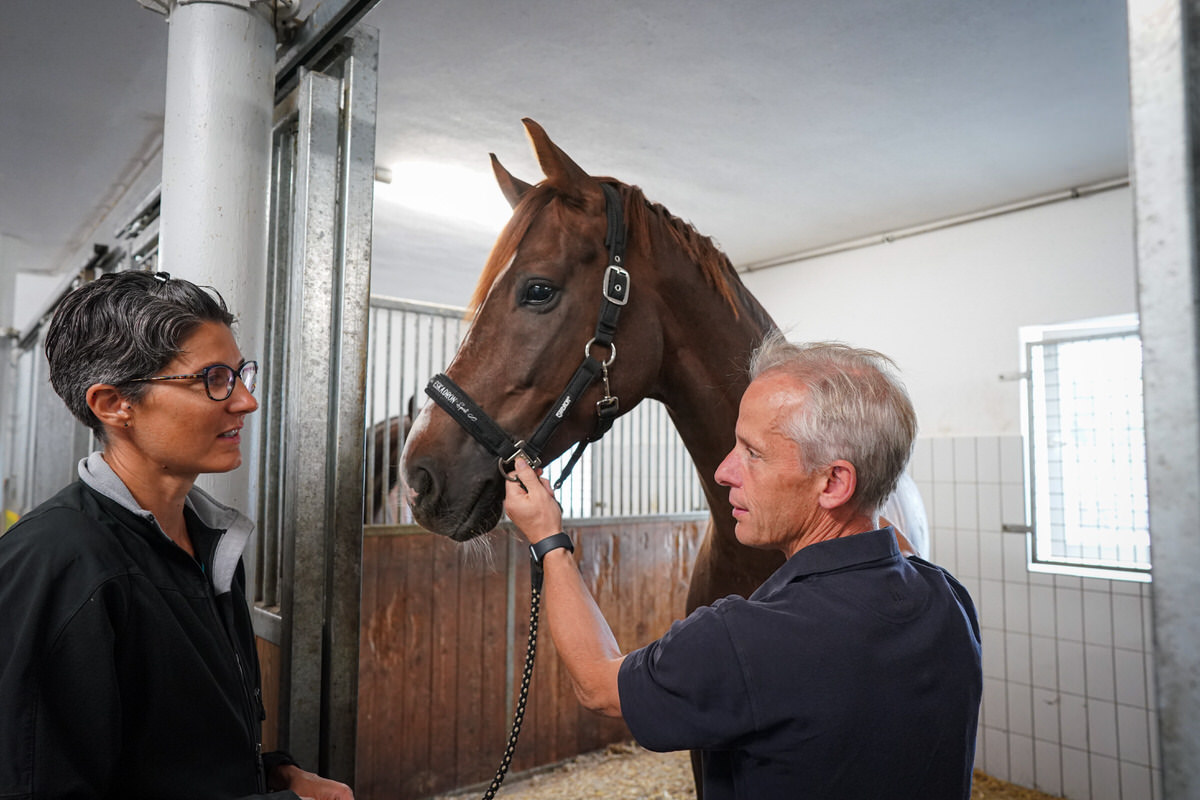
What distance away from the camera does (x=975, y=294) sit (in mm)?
4141

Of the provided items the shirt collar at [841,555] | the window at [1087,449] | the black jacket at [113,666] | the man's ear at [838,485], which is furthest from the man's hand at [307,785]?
the window at [1087,449]

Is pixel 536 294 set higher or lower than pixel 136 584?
higher

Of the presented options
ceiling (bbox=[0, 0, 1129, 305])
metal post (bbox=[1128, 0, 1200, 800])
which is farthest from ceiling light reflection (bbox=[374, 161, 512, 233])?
metal post (bbox=[1128, 0, 1200, 800])

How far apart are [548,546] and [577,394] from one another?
356 millimetres

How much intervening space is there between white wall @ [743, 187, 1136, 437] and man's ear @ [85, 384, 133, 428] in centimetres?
356

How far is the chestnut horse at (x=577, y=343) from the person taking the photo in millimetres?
1274

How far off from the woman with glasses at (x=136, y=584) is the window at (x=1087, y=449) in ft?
12.1

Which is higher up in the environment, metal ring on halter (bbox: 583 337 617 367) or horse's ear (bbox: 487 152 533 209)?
horse's ear (bbox: 487 152 533 209)

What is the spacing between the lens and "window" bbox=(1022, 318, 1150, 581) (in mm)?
3494

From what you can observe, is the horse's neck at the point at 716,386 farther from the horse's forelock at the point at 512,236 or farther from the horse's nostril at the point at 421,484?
the horse's nostril at the point at 421,484

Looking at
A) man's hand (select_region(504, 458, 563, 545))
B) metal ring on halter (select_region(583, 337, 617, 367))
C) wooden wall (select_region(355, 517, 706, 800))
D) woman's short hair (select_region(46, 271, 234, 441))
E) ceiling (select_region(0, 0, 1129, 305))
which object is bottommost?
wooden wall (select_region(355, 517, 706, 800))

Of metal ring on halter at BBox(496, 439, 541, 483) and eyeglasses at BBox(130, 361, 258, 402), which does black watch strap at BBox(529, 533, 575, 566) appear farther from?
eyeglasses at BBox(130, 361, 258, 402)

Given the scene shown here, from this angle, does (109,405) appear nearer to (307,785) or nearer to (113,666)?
(113,666)

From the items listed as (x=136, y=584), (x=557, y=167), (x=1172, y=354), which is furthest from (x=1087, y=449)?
(x=136, y=584)
